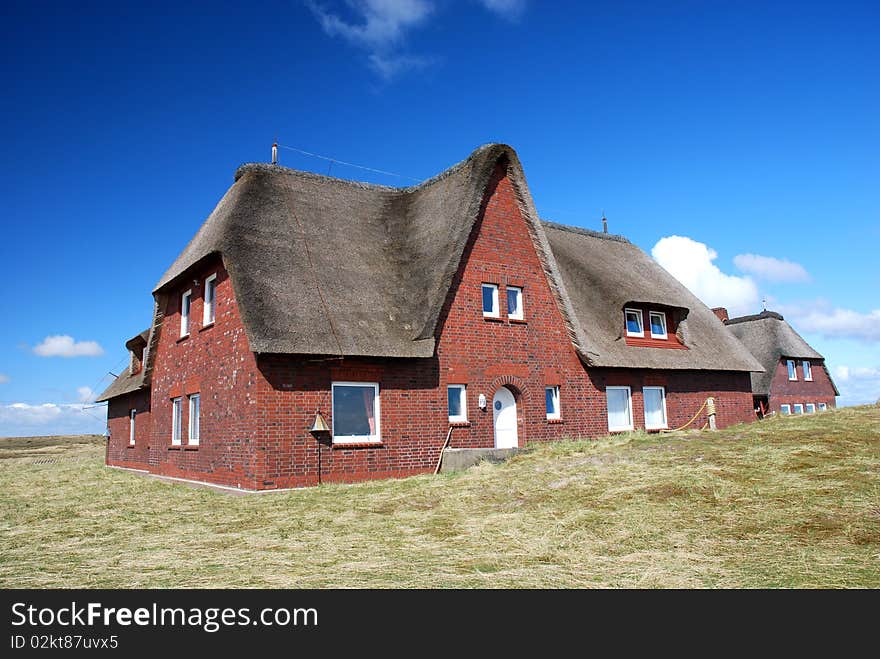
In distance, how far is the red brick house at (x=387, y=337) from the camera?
15.2 meters

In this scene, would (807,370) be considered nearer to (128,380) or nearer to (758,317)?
(758,317)

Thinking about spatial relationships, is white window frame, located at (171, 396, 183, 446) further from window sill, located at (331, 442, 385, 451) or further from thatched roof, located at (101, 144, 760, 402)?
window sill, located at (331, 442, 385, 451)

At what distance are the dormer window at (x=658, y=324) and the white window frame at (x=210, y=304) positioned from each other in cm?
1448

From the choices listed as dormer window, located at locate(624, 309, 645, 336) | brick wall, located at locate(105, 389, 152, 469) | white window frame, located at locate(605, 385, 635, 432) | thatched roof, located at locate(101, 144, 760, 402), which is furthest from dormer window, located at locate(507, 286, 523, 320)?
brick wall, located at locate(105, 389, 152, 469)

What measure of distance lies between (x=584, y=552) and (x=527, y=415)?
10.8 metres

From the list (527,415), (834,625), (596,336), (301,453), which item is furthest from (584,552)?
(596,336)

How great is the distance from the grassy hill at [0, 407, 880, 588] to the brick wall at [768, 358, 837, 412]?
28629 mm

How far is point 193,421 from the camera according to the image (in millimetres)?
18875

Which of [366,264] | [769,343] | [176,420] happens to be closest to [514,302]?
[366,264]

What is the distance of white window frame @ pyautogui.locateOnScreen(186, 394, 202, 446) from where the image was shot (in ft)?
60.4

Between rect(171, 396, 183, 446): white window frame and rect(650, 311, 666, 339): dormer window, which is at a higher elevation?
rect(650, 311, 666, 339): dormer window

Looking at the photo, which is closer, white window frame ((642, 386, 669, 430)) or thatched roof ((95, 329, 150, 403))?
white window frame ((642, 386, 669, 430))

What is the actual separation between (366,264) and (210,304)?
14.6 ft

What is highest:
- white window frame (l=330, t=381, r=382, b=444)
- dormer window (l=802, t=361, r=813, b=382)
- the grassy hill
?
dormer window (l=802, t=361, r=813, b=382)
